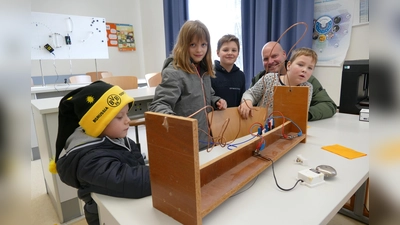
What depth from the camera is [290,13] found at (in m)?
2.38

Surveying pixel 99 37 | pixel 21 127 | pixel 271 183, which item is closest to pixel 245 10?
pixel 99 37

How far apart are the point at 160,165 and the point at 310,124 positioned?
1104mm

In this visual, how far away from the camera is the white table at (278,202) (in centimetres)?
58

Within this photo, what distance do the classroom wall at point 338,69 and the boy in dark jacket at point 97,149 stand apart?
204 cm

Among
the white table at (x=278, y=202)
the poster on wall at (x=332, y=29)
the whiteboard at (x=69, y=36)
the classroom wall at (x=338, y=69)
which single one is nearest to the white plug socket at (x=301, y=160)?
the white table at (x=278, y=202)

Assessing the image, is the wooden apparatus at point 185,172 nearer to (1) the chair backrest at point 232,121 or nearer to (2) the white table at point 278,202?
(2) the white table at point 278,202

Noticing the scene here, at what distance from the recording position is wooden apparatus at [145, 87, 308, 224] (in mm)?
516

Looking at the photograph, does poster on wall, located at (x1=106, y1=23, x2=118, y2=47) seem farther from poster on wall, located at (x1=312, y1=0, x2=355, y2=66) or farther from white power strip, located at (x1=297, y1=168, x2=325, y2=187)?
white power strip, located at (x1=297, y1=168, x2=325, y2=187)

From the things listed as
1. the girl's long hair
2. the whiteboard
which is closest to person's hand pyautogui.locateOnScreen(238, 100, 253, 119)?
the girl's long hair

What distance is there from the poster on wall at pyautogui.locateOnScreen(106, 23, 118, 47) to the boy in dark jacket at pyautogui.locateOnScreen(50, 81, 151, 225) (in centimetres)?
403

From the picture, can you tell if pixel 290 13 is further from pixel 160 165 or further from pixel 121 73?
pixel 121 73

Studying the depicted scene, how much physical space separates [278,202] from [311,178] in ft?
0.50

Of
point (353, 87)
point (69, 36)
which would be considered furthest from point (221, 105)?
point (69, 36)

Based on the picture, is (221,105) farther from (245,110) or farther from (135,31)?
(135,31)
